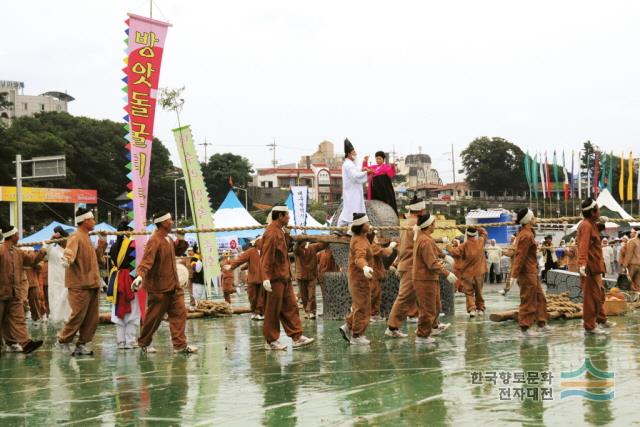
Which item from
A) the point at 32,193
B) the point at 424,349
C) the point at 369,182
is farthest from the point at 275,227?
the point at 32,193

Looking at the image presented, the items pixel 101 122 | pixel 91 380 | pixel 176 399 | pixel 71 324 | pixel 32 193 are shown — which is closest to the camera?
pixel 176 399

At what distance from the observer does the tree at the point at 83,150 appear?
61.1 metres

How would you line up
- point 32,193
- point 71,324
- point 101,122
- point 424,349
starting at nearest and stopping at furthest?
point 424,349, point 71,324, point 32,193, point 101,122

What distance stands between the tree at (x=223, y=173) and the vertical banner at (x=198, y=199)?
65.2 metres

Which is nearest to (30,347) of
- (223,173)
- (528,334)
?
(528,334)

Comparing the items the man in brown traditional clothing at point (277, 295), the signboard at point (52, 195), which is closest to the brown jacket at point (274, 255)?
the man in brown traditional clothing at point (277, 295)

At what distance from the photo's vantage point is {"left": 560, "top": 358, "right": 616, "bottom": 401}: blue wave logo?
718 cm

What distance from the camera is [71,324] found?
11.4m

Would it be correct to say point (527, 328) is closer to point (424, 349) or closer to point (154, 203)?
point (424, 349)

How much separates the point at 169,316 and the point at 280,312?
1389 mm

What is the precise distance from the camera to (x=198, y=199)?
63.7 feet

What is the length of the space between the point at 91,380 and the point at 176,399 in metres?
1.73

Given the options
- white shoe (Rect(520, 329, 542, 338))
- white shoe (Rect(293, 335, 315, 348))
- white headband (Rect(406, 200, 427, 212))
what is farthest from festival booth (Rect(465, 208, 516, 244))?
white shoe (Rect(293, 335, 315, 348))

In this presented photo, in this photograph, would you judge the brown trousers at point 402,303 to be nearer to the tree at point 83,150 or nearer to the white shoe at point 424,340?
the white shoe at point 424,340
